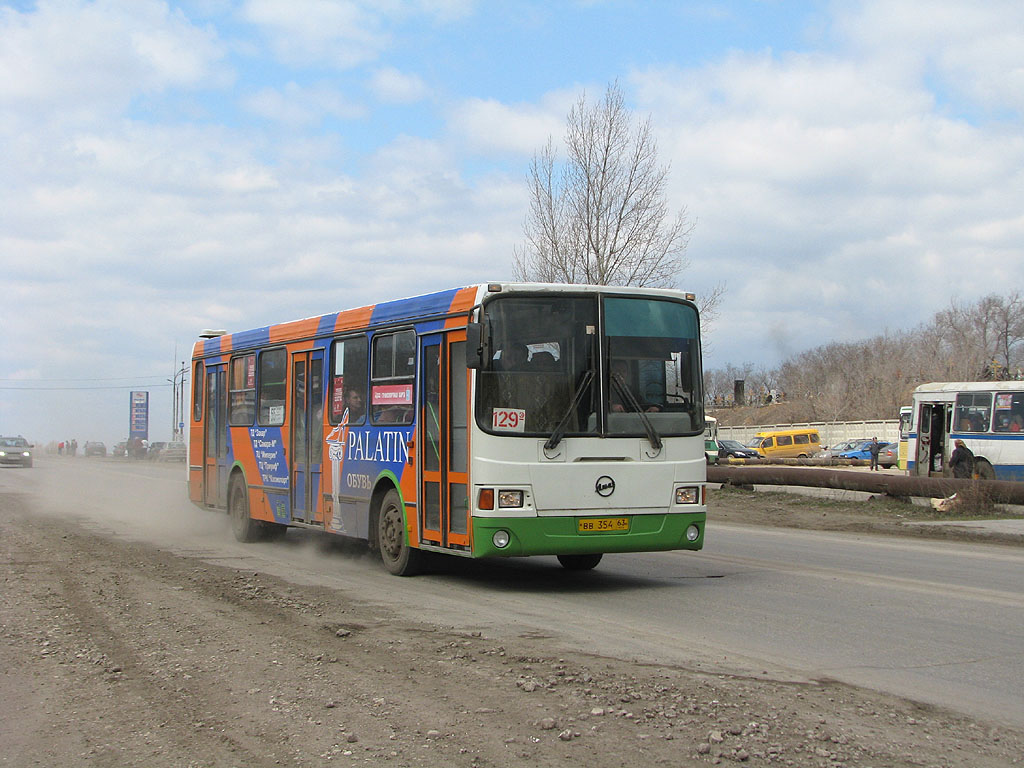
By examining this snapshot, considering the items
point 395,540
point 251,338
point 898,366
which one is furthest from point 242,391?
point 898,366

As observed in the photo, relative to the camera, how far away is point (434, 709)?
5.82 metres

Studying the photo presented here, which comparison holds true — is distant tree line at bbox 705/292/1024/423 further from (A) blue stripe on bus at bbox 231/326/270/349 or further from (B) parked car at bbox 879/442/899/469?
(A) blue stripe on bus at bbox 231/326/270/349

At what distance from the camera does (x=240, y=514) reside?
16391mm

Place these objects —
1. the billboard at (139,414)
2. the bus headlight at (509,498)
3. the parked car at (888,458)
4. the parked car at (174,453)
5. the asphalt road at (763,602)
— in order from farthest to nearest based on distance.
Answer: the billboard at (139,414)
the parked car at (174,453)
the parked car at (888,458)
the bus headlight at (509,498)
the asphalt road at (763,602)

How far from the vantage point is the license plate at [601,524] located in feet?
33.9

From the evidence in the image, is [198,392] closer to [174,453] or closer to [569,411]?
[569,411]

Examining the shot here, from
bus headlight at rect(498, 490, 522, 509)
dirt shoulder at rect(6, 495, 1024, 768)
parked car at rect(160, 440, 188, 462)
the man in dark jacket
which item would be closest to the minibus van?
the man in dark jacket

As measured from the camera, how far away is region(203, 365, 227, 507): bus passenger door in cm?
1695

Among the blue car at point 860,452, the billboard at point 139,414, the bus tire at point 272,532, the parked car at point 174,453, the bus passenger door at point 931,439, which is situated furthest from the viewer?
the billboard at point 139,414

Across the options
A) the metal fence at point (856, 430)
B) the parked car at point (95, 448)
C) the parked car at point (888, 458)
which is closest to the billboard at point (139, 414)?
the parked car at point (95, 448)

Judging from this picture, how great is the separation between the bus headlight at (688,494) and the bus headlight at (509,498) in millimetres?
1695

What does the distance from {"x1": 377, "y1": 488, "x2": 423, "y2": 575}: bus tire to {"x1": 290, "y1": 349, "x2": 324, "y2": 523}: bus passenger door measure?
182 cm

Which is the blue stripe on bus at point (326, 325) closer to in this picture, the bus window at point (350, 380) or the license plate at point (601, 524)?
the bus window at point (350, 380)

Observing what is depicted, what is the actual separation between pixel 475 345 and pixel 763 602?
352cm
